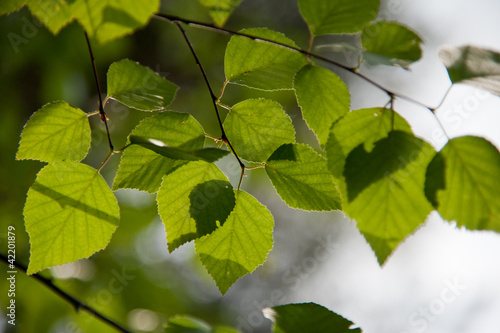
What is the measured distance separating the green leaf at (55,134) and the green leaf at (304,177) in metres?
0.33

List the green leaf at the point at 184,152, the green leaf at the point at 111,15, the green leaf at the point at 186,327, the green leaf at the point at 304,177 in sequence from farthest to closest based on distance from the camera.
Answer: the green leaf at the point at 186,327
the green leaf at the point at 304,177
the green leaf at the point at 184,152
the green leaf at the point at 111,15

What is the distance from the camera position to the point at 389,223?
1.63 ft

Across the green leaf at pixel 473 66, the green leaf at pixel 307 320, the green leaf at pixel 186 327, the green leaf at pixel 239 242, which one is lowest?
the green leaf at pixel 186 327

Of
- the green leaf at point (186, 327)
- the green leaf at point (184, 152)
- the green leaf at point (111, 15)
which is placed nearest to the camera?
the green leaf at point (111, 15)

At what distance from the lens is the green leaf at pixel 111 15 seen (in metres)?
0.34

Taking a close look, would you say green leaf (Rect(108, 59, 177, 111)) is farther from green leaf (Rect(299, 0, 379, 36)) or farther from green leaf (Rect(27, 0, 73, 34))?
green leaf (Rect(299, 0, 379, 36))

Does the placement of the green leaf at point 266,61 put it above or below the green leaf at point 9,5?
below

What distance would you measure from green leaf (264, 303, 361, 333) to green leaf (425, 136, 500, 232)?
22 centimetres

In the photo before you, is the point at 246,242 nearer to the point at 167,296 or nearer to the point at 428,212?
the point at 428,212

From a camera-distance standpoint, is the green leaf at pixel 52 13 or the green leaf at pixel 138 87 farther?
the green leaf at pixel 138 87

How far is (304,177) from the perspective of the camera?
0.57m

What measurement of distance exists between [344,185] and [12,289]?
1.94 meters

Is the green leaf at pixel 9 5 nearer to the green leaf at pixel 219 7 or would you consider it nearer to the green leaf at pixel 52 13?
the green leaf at pixel 52 13

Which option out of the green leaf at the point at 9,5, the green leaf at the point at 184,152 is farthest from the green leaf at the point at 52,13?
the green leaf at the point at 184,152
